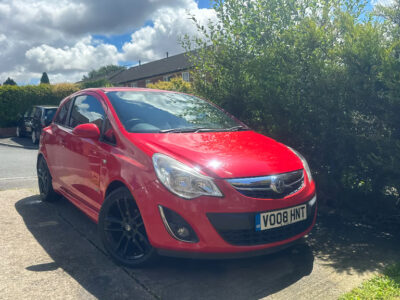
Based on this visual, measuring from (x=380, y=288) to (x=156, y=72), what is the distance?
49.0 m

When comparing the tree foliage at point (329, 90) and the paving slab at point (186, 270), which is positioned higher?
the tree foliage at point (329, 90)

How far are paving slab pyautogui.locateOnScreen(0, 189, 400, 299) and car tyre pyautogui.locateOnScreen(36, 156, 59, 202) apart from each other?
0.95 m

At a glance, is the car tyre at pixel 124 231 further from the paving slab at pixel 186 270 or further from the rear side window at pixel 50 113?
the rear side window at pixel 50 113

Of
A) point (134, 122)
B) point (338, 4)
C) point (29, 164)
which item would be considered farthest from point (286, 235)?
point (29, 164)

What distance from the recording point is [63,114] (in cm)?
491

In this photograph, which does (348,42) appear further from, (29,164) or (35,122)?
(35,122)

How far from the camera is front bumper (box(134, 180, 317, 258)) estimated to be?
106 inches

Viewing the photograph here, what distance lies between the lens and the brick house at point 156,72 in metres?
45.7

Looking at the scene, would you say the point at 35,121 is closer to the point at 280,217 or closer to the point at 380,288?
the point at 280,217

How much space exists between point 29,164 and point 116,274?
7.29m

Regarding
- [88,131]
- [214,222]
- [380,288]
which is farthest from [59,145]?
[380,288]

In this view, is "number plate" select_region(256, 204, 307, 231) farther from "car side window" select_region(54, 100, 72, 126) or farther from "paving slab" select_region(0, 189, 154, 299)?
"car side window" select_region(54, 100, 72, 126)

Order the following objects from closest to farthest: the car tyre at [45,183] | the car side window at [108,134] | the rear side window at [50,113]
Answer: the car side window at [108,134] → the car tyre at [45,183] → the rear side window at [50,113]

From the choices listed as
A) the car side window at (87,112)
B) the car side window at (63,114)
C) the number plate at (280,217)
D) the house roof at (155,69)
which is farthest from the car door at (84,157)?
the house roof at (155,69)
